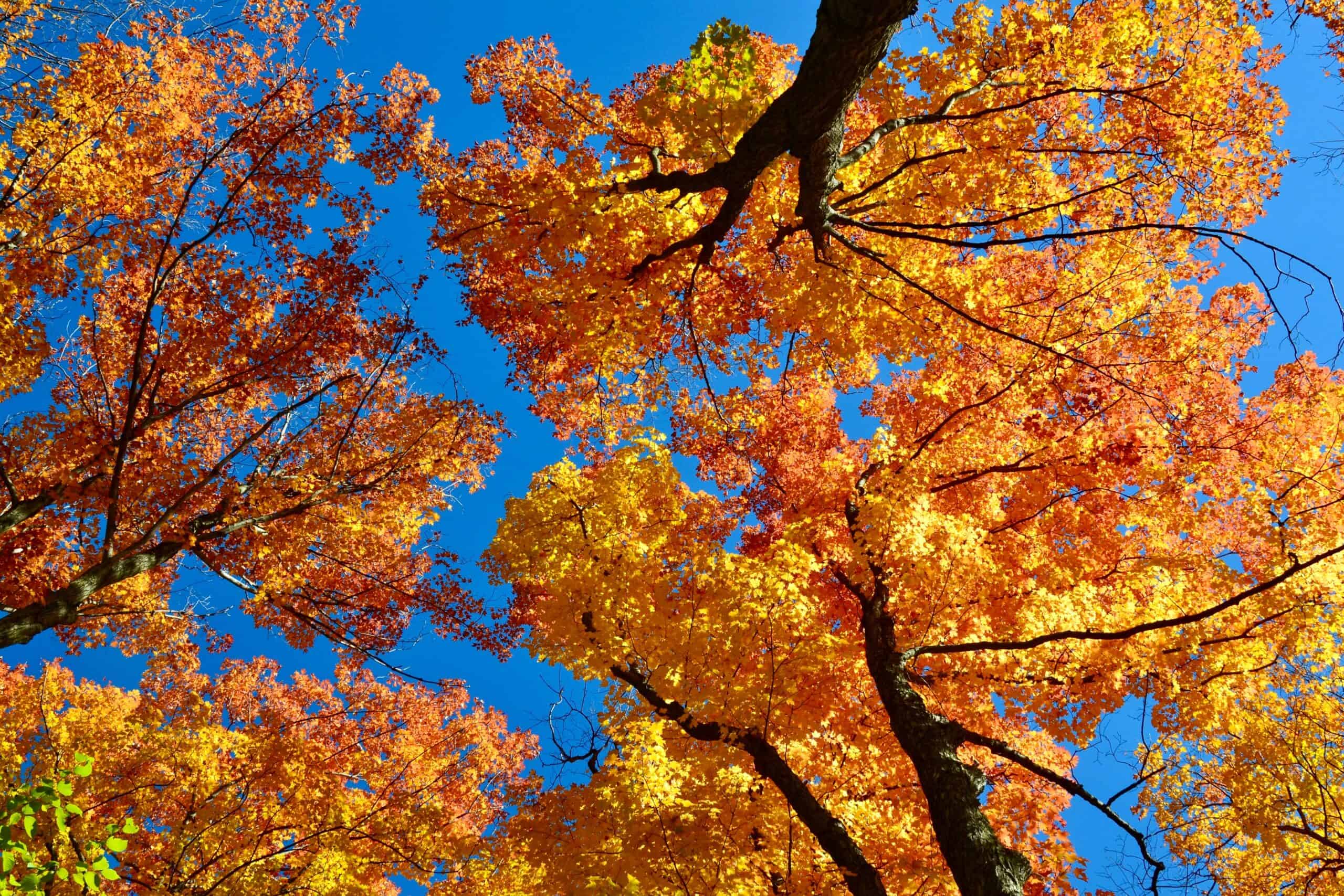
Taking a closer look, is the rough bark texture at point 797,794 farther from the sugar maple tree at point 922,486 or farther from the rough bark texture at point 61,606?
the rough bark texture at point 61,606

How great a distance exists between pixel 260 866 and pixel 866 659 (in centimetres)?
853

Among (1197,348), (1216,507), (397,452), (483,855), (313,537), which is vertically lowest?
(483,855)

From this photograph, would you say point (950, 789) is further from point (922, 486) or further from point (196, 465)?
point (196, 465)

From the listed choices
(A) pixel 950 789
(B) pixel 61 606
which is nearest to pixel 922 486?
(A) pixel 950 789

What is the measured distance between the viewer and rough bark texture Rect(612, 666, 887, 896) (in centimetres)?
641

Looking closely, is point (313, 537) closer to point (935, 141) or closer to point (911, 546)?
point (911, 546)

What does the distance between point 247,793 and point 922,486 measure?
466 inches

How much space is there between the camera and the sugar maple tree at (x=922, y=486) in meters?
6.36

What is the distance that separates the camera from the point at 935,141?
7.46 metres

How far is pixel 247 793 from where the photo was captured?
11141mm

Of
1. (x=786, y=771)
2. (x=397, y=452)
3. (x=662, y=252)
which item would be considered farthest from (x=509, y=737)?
(x=662, y=252)

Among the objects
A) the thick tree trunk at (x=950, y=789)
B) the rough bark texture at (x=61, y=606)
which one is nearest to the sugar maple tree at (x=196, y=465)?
the rough bark texture at (x=61, y=606)

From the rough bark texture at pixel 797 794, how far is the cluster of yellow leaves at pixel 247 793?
325 centimetres

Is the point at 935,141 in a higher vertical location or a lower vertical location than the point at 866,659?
higher
